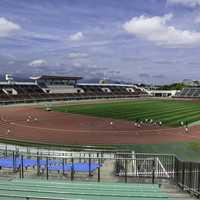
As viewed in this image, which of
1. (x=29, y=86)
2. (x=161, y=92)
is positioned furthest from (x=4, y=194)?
(x=161, y=92)

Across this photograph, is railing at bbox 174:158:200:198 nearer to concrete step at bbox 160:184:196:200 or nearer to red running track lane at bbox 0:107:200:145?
concrete step at bbox 160:184:196:200

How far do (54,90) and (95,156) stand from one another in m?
102

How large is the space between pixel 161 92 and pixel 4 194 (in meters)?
161

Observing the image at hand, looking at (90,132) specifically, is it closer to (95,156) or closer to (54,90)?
(95,156)

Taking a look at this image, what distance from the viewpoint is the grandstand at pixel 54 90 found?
106012mm

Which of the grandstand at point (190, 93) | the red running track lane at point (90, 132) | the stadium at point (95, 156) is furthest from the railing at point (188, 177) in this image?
the grandstand at point (190, 93)

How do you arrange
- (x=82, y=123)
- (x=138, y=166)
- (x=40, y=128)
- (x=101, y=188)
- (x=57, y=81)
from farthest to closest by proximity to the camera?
(x=57, y=81)
(x=82, y=123)
(x=40, y=128)
(x=138, y=166)
(x=101, y=188)

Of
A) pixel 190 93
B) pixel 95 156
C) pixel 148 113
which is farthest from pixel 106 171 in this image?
pixel 190 93

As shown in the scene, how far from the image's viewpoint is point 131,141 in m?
41.0

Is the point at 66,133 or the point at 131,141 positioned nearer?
the point at 131,141

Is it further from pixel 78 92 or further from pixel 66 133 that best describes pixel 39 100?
pixel 66 133

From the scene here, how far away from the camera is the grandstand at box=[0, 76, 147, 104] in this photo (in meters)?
106

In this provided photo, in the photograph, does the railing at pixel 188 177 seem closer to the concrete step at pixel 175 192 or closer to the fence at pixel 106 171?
the fence at pixel 106 171

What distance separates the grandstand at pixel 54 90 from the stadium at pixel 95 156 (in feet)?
1.72
